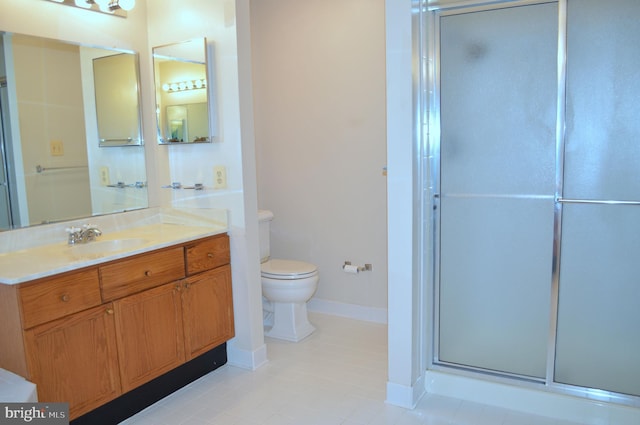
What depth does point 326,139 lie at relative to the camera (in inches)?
152

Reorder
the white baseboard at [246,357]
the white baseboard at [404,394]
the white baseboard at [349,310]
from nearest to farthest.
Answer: the white baseboard at [404,394], the white baseboard at [246,357], the white baseboard at [349,310]

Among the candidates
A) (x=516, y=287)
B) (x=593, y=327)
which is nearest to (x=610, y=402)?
(x=593, y=327)

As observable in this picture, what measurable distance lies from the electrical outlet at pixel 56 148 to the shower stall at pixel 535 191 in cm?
191

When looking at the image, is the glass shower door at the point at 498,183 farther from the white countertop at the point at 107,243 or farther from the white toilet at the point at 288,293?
the white countertop at the point at 107,243

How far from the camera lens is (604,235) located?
231cm

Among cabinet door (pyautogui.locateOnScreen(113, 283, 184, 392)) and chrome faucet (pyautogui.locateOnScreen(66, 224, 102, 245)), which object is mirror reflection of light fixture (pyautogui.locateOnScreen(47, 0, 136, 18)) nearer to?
chrome faucet (pyautogui.locateOnScreen(66, 224, 102, 245))

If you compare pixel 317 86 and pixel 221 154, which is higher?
pixel 317 86

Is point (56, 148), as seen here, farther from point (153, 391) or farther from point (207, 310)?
point (153, 391)

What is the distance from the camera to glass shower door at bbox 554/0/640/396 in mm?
2215

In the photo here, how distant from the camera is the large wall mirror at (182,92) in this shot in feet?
9.73

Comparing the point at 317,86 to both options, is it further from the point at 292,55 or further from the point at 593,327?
the point at 593,327

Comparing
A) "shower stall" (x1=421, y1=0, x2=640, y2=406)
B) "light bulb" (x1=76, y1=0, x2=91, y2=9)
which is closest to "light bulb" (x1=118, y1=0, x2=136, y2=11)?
"light bulb" (x1=76, y1=0, x2=91, y2=9)

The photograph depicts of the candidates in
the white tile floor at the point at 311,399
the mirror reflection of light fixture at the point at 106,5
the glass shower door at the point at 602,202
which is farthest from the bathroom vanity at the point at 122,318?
the glass shower door at the point at 602,202

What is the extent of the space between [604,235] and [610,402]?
783 millimetres
